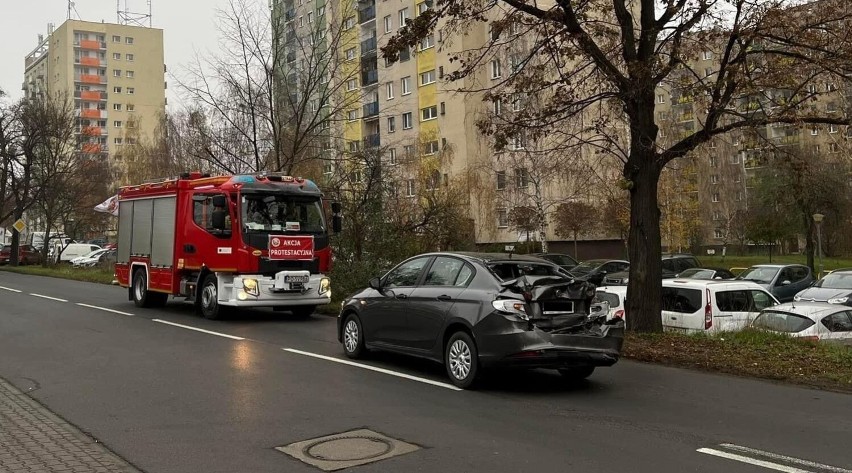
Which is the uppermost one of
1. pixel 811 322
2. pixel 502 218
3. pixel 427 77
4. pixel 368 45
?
pixel 368 45

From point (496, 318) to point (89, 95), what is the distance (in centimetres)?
11492

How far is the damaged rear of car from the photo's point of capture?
304 inches

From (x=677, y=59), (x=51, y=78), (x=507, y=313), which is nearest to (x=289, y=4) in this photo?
(x=677, y=59)

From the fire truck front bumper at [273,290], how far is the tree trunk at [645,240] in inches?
266

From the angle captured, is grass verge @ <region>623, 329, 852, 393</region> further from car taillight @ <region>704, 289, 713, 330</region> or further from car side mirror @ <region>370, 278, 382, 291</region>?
car side mirror @ <region>370, 278, 382, 291</region>

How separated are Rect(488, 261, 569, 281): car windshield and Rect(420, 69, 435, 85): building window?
49179 mm

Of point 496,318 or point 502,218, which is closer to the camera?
point 496,318

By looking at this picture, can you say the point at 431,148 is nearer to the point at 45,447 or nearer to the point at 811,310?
the point at 811,310

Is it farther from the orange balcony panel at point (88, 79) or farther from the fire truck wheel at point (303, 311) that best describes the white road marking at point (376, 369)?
the orange balcony panel at point (88, 79)

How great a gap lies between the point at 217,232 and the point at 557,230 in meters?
30.1

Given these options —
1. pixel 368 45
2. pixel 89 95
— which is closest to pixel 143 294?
pixel 368 45

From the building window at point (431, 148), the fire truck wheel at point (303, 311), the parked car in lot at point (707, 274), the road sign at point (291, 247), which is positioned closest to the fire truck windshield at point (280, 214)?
the road sign at point (291, 247)

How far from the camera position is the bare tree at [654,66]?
10.6 metres

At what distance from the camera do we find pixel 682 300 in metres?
14.0
